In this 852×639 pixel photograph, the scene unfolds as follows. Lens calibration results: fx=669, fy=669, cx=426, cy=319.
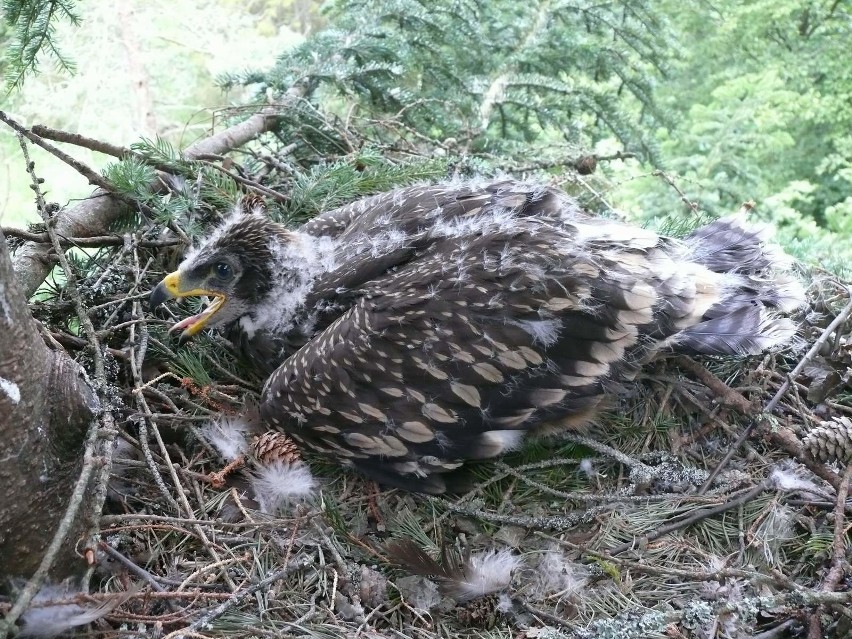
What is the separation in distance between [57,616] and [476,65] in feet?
10.3

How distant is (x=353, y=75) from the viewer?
3.04 meters

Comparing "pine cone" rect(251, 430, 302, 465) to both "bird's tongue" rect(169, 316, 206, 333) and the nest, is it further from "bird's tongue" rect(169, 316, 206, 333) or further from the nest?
"bird's tongue" rect(169, 316, 206, 333)

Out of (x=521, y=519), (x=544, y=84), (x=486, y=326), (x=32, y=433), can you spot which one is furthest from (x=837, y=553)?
(x=544, y=84)

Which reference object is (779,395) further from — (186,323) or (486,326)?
(186,323)

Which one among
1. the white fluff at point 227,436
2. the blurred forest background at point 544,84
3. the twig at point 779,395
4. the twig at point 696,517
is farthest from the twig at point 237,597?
the blurred forest background at point 544,84

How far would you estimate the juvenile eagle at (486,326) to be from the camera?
1758 mm

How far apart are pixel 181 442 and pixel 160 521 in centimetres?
36

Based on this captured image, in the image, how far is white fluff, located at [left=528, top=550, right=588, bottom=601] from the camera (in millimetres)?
1592

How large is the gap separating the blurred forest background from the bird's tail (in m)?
0.67

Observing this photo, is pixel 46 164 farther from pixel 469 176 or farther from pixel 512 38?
pixel 469 176

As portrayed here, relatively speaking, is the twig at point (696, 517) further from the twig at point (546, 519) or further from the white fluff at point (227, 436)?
the white fluff at point (227, 436)

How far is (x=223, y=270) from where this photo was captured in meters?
2.09

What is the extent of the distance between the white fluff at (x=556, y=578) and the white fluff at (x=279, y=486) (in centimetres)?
63

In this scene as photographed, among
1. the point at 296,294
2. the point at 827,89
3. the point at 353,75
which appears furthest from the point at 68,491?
the point at 827,89
